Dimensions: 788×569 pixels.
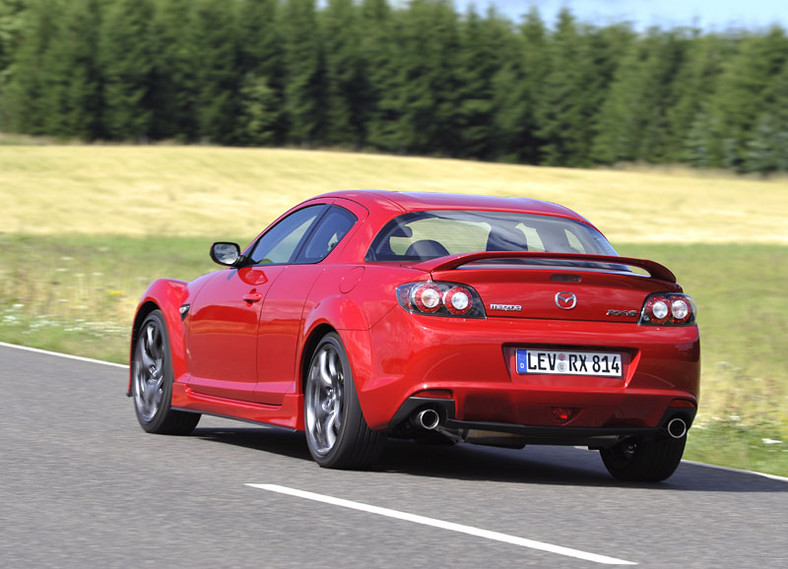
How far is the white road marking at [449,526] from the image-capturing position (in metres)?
5.52

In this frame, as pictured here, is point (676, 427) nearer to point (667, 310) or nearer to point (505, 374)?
point (667, 310)

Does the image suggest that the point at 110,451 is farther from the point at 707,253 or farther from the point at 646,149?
the point at 646,149

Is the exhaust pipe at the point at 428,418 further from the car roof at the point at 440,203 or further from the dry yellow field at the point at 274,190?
the dry yellow field at the point at 274,190

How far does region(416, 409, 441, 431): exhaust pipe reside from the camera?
7.08 metres

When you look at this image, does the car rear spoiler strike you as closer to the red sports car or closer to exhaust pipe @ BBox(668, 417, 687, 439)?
the red sports car

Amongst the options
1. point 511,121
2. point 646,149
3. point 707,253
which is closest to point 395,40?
point 511,121

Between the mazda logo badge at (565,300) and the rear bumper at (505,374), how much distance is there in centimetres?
9

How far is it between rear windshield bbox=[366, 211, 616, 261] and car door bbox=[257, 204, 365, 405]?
366mm

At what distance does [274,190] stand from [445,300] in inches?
1877

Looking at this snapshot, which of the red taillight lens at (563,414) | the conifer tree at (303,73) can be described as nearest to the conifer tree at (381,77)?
the conifer tree at (303,73)

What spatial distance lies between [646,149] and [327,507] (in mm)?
100309

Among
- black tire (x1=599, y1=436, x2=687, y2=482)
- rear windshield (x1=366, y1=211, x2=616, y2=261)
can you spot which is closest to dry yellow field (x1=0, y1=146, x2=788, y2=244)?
rear windshield (x1=366, y1=211, x2=616, y2=261)

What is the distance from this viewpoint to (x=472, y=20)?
373ft

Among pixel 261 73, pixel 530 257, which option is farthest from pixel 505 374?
pixel 261 73
